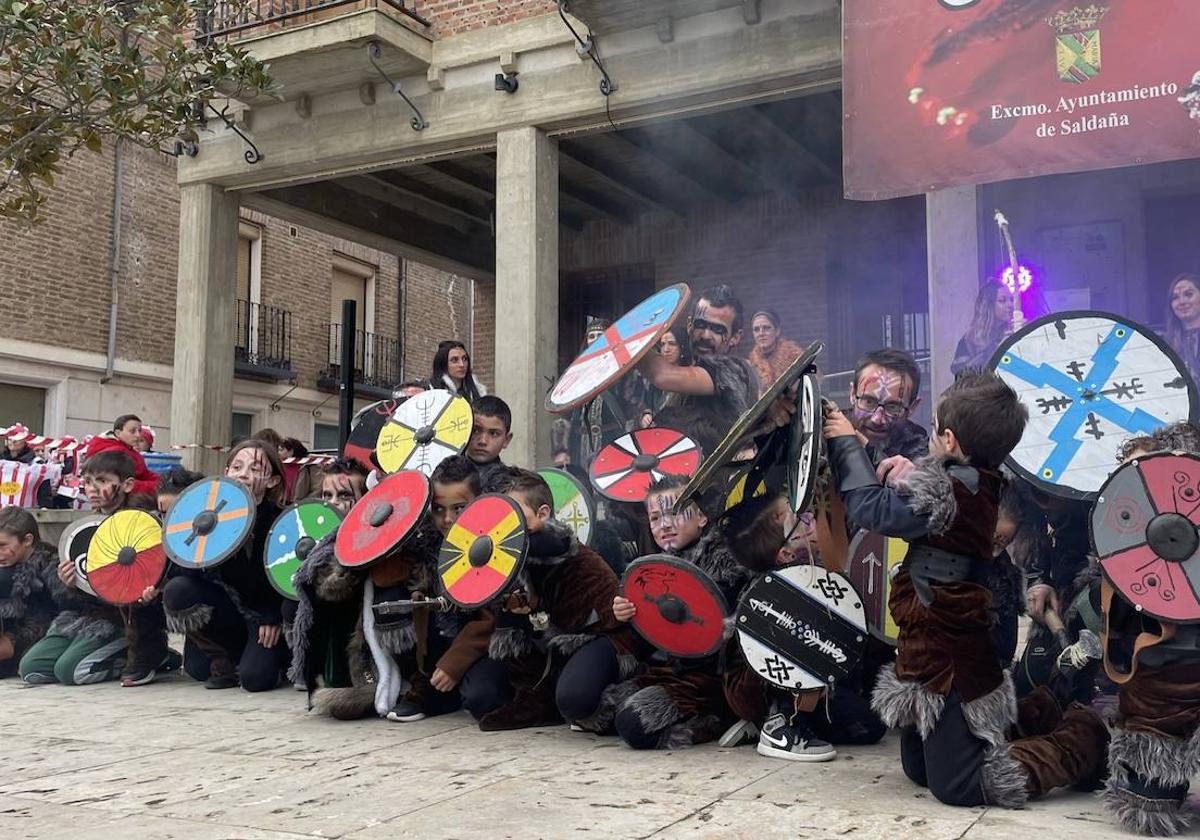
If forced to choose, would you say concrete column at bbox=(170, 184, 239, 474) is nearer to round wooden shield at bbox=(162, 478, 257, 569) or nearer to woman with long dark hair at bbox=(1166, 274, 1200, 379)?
round wooden shield at bbox=(162, 478, 257, 569)

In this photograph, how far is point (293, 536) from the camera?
207 inches

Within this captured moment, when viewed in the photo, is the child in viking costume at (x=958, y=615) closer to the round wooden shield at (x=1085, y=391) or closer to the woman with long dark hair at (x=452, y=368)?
the round wooden shield at (x=1085, y=391)

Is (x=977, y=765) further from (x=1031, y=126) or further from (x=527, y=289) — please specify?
(x=527, y=289)

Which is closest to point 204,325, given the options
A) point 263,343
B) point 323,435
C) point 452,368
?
point 452,368

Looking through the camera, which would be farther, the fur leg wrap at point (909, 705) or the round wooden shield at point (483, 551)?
the round wooden shield at point (483, 551)

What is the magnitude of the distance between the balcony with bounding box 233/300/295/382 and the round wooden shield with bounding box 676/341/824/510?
1691cm

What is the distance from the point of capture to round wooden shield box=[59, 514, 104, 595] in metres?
5.84


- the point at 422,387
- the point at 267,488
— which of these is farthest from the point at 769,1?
the point at 267,488

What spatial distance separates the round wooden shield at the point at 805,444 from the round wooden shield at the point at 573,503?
208 centimetres

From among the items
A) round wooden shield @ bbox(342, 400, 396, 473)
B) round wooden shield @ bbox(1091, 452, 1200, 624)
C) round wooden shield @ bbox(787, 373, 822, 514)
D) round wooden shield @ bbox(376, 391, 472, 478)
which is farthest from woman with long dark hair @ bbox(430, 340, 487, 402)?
round wooden shield @ bbox(1091, 452, 1200, 624)

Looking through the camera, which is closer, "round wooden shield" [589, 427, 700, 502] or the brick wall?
"round wooden shield" [589, 427, 700, 502]

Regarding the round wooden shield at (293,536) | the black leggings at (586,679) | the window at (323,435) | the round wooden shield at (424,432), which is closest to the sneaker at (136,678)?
the round wooden shield at (293,536)

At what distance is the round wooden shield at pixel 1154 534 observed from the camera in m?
2.81

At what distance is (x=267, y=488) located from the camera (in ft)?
18.7
